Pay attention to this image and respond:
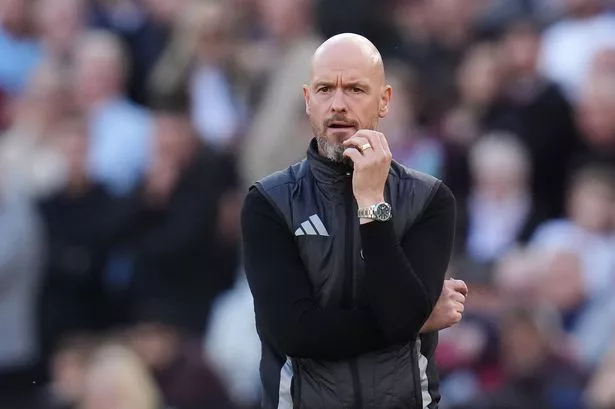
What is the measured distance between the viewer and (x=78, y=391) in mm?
10492

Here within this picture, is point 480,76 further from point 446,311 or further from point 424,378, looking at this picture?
point 424,378

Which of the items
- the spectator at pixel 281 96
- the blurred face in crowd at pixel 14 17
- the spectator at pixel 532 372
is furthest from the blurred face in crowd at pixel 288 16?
the spectator at pixel 532 372

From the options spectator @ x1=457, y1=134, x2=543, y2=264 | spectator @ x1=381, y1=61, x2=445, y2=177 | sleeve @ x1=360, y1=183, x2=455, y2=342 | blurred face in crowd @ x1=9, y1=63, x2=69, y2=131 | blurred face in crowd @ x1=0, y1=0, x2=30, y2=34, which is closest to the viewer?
sleeve @ x1=360, y1=183, x2=455, y2=342

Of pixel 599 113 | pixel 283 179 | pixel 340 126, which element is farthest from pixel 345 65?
pixel 599 113

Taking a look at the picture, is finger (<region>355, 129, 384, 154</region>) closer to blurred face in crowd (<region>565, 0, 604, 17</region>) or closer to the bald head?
the bald head

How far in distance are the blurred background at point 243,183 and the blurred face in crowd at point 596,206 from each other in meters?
0.01

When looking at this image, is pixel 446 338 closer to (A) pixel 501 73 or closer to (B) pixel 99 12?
(A) pixel 501 73

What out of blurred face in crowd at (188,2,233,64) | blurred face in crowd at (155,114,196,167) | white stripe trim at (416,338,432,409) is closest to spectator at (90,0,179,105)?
blurred face in crowd at (188,2,233,64)

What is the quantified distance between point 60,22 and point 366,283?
8.46 meters

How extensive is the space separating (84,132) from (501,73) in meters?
2.93

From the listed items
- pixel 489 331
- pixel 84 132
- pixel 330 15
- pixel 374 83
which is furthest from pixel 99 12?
pixel 374 83

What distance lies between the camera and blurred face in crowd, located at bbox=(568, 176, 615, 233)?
980 cm

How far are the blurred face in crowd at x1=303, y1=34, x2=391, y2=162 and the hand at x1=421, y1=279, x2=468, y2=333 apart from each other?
1.66 ft

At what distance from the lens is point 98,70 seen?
1214 cm
